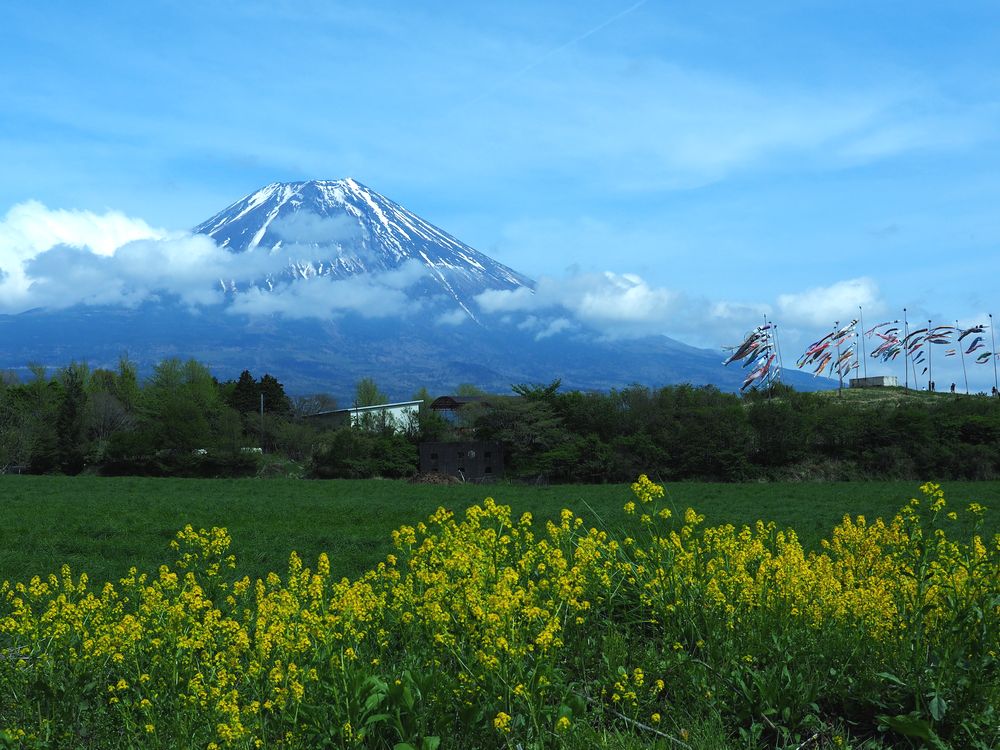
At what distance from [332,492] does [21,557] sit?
23971mm

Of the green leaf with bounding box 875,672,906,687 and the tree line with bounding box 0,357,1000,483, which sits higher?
the green leaf with bounding box 875,672,906,687

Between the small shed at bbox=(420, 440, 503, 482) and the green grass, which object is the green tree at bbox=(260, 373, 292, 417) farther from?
the green grass

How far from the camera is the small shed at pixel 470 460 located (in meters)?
57.1

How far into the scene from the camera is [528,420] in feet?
185

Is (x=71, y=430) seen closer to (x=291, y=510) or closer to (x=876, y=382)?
(x=291, y=510)

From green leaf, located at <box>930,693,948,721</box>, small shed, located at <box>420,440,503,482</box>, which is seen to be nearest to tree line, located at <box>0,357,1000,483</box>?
small shed, located at <box>420,440,503,482</box>

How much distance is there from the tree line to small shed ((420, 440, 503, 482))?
83 centimetres

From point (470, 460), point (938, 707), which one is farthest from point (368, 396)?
point (938, 707)

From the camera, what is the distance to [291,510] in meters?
30.0

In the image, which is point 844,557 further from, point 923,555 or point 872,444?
point 872,444

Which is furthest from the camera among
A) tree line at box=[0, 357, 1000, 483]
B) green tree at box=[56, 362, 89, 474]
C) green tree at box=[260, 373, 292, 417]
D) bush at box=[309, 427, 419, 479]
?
green tree at box=[260, 373, 292, 417]

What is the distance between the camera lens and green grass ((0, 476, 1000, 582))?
17661 millimetres

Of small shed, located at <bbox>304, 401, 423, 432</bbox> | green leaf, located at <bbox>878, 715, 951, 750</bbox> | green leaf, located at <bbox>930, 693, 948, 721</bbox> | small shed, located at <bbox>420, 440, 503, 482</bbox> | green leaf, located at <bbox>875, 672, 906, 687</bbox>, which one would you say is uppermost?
green leaf, located at <bbox>875, 672, 906, 687</bbox>

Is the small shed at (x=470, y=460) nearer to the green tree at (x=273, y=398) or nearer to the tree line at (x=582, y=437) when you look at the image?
the tree line at (x=582, y=437)
